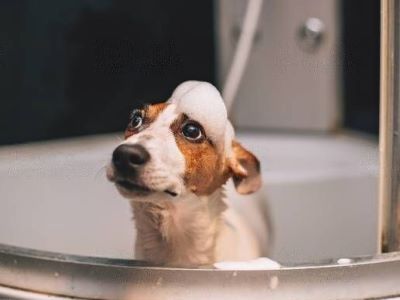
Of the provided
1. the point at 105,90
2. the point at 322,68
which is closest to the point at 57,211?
the point at 105,90

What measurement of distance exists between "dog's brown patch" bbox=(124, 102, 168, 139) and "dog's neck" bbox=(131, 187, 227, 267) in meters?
0.11

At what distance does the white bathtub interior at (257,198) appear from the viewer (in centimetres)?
108

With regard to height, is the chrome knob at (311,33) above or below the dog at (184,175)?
above

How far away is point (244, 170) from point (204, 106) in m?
0.14

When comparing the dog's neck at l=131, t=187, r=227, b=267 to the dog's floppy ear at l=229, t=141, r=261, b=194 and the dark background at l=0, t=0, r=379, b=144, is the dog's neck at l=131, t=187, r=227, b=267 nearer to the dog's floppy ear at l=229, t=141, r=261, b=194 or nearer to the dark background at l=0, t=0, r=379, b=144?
the dog's floppy ear at l=229, t=141, r=261, b=194

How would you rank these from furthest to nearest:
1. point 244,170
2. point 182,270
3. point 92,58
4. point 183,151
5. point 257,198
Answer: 1. point 92,58
2. point 257,198
3. point 244,170
4. point 183,151
5. point 182,270

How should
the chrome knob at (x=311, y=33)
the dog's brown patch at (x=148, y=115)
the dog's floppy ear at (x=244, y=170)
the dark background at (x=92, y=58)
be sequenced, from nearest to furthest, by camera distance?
the dog's brown patch at (x=148, y=115) → the dog's floppy ear at (x=244, y=170) → the dark background at (x=92, y=58) → the chrome knob at (x=311, y=33)

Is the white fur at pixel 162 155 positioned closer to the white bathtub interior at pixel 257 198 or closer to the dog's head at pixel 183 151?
the dog's head at pixel 183 151

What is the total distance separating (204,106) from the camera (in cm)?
80

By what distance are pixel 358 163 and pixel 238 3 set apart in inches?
18.0

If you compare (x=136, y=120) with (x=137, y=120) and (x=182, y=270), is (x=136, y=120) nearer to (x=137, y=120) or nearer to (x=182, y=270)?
(x=137, y=120)

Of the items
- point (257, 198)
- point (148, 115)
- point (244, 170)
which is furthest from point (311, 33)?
point (148, 115)

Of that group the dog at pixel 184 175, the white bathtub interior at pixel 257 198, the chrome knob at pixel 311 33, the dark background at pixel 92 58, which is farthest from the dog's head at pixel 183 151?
the chrome knob at pixel 311 33

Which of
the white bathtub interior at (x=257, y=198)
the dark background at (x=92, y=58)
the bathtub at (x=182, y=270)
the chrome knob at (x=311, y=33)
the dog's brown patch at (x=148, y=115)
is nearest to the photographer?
the bathtub at (x=182, y=270)
